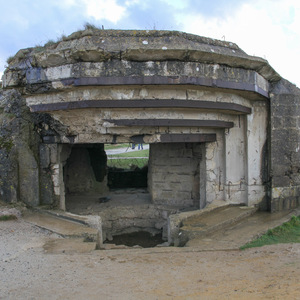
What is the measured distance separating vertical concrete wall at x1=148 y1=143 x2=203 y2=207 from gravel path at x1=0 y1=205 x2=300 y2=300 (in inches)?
117

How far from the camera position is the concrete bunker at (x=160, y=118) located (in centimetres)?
399

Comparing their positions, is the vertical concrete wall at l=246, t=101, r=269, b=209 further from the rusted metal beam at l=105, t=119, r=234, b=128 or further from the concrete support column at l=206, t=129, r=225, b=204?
the rusted metal beam at l=105, t=119, r=234, b=128

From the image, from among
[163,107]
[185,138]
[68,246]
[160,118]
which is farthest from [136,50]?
[68,246]

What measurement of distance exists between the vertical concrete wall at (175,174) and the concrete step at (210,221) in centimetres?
121

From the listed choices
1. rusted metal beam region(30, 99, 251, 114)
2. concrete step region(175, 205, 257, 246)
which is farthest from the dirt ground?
rusted metal beam region(30, 99, 251, 114)

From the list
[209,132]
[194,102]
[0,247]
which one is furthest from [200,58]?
[0,247]

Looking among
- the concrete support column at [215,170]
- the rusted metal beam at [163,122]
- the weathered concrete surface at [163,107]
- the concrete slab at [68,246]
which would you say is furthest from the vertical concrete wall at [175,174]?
the concrete slab at [68,246]

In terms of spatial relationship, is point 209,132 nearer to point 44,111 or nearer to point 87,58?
point 87,58

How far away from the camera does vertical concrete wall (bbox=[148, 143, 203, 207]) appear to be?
6379mm

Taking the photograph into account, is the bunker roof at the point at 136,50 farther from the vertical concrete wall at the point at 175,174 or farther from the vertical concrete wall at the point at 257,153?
the vertical concrete wall at the point at 175,174

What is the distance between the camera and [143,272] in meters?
2.65

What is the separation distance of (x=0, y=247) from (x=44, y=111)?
213 centimetres

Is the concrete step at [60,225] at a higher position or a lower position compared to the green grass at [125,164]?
lower

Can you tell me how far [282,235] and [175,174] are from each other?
2961mm
